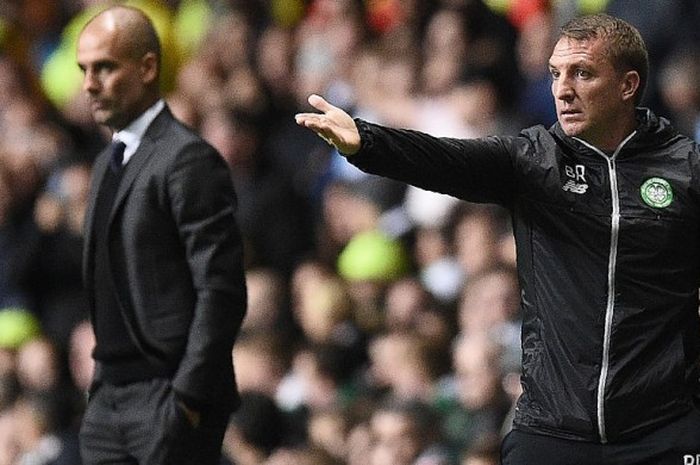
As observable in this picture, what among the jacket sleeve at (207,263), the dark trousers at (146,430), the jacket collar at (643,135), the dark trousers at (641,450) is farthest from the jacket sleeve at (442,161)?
the dark trousers at (146,430)

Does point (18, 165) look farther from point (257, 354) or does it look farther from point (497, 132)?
point (497, 132)

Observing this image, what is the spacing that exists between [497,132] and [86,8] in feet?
17.3

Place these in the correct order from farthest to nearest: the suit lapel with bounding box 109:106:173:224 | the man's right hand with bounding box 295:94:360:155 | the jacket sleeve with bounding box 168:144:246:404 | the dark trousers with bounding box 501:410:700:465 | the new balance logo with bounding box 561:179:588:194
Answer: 1. the suit lapel with bounding box 109:106:173:224
2. the jacket sleeve with bounding box 168:144:246:404
3. the new balance logo with bounding box 561:179:588:194
4. the dark trousers with bounding box 501:410:700:465
5. the man's right hand with bounding box 295:94:360:155

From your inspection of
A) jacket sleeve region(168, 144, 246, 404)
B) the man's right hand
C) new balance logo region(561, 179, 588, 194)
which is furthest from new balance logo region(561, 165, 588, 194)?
jacket sleeve region(168, 144, 246, 404)

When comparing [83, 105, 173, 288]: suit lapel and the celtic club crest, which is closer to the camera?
the celtic club crest

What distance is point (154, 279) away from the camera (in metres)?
6.03

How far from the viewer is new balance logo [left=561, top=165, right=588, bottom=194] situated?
5184mm

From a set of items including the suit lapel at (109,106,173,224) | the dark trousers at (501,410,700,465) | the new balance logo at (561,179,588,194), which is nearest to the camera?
the dark trousers at (501,410,700,465)

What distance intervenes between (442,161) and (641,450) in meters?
0.97

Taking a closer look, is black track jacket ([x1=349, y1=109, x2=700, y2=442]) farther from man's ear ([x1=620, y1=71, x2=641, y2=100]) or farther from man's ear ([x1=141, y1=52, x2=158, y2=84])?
man's ear ([x1=141, y1=52, x2=158, y2=84])

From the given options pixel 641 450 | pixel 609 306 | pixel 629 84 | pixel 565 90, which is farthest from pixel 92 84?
pixel 641 450

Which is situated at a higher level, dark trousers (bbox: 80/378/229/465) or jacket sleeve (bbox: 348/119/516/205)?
jacket sleeve (bbox: 348/119/516/205)

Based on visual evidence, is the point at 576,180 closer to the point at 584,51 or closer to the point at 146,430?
the point at 584,51

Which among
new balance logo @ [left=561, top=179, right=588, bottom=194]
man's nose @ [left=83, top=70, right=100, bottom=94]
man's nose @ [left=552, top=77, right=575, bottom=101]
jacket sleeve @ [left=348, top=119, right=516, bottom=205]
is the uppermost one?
man's nose @ [left=83, top=70, right=100, bottom=94]
